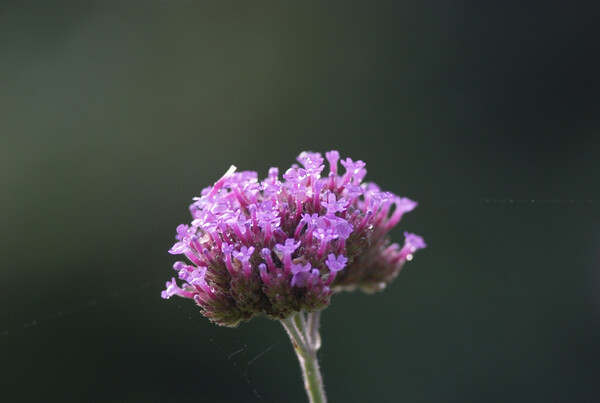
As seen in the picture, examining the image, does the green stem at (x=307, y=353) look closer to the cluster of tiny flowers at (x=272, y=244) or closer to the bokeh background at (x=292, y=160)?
the cluster of tiny flowers at (x=272, y=244)

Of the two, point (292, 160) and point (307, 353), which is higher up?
point (292, 160)

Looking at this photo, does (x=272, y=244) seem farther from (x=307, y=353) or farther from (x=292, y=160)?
(x=292, y=160)

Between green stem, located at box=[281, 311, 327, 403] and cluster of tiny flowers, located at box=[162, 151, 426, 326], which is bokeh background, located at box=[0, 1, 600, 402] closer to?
green stem, located at box=[281, 311, 327, 403]

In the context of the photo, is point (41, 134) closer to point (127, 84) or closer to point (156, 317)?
point (127, 84)

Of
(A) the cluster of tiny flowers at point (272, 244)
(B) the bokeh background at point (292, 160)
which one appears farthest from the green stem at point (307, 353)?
(B) the bokeh background at point (292, 160)

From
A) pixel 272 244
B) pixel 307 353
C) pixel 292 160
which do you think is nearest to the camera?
pixel 272 244

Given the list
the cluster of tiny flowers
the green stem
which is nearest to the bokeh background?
the green stem

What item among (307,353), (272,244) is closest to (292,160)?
(307,353)
